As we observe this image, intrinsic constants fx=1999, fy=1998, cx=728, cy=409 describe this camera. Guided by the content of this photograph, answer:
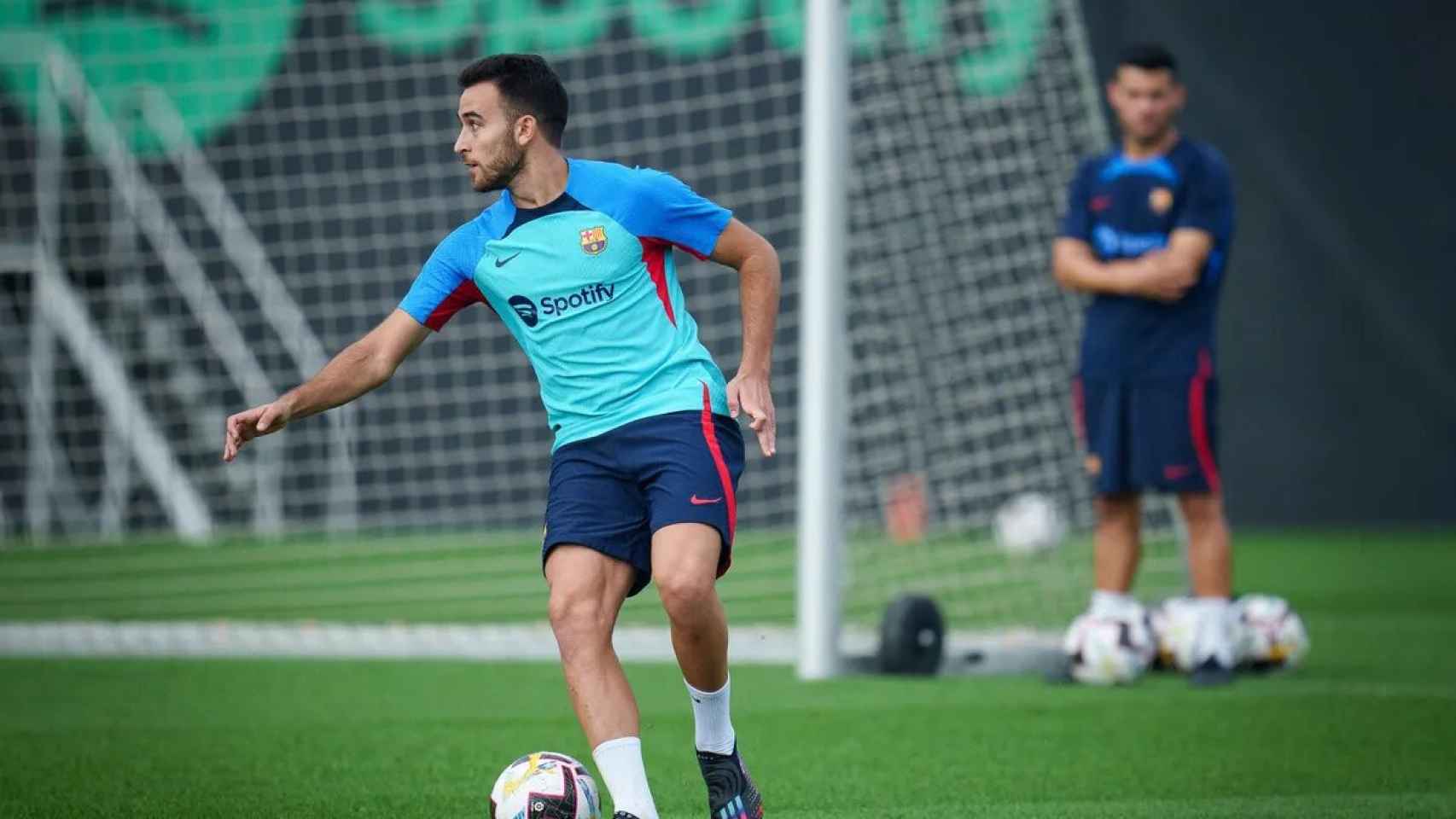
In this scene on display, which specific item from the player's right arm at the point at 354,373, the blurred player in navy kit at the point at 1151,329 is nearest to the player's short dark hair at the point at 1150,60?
the blurred player in navy kit at the point at 1151,329

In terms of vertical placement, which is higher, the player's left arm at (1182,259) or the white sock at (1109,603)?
the player's left arm at (1182,259)

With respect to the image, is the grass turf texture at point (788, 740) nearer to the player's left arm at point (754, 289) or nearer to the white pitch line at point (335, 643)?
the white pitch line at point (335, 643)

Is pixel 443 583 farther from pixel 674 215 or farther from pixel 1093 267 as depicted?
pixel 674 215

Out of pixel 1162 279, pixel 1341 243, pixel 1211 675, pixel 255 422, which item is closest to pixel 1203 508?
pixel 1211 675

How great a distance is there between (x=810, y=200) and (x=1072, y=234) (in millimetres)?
968

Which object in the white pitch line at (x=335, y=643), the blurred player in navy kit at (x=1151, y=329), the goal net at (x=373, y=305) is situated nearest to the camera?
the blurred player in navy kit at (x=1151, y=329)

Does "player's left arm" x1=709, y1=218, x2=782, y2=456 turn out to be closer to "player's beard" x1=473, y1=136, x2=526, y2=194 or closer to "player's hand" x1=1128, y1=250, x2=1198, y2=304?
"player's beard" x1=473, y1=136, x2=526, y2=194

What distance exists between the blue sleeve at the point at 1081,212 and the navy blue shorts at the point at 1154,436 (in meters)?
0.53

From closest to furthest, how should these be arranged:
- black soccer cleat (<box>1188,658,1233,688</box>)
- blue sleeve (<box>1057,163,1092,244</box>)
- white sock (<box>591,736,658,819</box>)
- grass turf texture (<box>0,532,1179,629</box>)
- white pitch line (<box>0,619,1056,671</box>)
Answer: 1. white sock (<box>591,736,658,819</box>)
2. black soccer cleat (<box>1188,658,1233,688</box>)
3. blue sleeve (<box>1057,163,1092,244</box>)
4. white pitch line (<box>0,619,1056,671</box>)
5. grass turf texture (<box>0,532,1179,629</box>)

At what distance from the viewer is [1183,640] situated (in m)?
7.00

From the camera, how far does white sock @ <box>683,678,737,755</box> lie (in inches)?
167

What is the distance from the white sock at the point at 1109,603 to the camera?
23.1 ft

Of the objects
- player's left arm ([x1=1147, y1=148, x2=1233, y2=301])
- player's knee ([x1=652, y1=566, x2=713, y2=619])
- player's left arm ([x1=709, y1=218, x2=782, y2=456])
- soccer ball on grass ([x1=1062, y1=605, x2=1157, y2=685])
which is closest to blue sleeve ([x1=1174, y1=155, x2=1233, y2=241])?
player's left arm ([x1=1147, y1=148, x2=1233, y2=301])

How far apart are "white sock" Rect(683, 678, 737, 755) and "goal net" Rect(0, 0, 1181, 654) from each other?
18.4 ft
